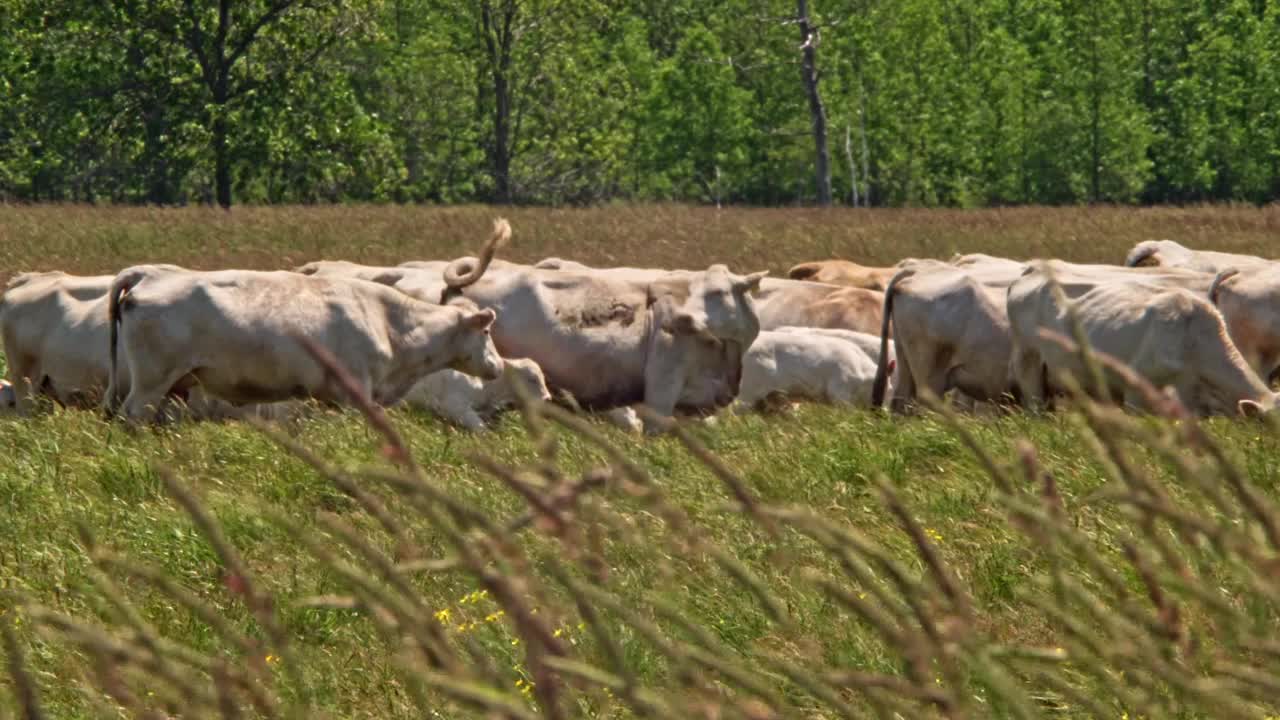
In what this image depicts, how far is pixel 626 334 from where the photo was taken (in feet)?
43.1

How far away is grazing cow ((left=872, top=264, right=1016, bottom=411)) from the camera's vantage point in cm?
1291

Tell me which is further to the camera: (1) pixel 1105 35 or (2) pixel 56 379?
(1) pixel 1105 35

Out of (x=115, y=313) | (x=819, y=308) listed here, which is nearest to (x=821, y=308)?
(x=819, y=308)

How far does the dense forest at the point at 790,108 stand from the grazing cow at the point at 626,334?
32.8 metres

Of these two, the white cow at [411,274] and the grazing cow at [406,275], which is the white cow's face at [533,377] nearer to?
the grazing cow at [406,275]

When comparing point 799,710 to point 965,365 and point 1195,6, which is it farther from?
point 1195,6

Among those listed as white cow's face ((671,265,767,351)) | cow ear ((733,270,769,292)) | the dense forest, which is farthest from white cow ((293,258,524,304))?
the dense forest

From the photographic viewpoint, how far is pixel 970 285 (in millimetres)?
13180

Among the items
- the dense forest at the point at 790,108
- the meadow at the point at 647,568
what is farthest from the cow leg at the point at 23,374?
the dense forest at the point at 790,108

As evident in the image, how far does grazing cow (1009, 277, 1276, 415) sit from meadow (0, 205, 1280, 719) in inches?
34.6

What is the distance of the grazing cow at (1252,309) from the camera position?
12.0m

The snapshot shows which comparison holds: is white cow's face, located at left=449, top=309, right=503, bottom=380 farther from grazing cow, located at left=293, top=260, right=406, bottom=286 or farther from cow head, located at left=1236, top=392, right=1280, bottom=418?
cow head, located at left=1236, top=392, right=1280, bottom=418

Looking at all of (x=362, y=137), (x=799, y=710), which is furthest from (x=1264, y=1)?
(x=799, y=710)

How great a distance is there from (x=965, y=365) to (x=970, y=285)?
1.86 ft
